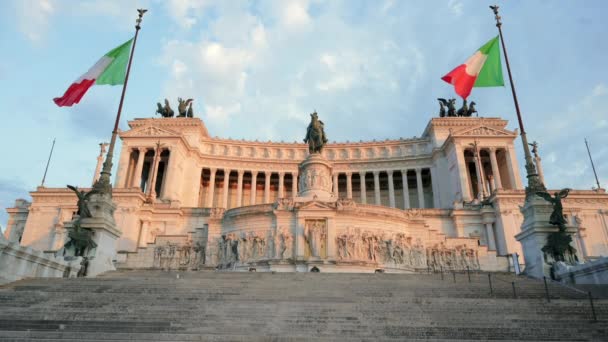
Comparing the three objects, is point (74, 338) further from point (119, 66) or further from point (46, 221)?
point (46, 221)

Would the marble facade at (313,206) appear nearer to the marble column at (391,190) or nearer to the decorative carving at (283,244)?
the decorative carving at (283,244)

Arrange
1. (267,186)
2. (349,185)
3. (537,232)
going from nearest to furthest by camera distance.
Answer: (537,232)
(349,185)
(267,186)

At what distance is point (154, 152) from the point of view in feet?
191

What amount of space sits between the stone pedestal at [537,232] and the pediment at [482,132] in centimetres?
3686

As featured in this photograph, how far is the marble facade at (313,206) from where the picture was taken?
27.8 meters

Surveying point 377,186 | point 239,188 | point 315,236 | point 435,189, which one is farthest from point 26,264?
point 435,189

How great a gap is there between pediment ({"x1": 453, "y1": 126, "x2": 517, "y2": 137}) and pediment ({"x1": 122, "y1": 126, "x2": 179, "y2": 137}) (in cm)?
3894

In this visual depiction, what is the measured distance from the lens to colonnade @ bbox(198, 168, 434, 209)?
6162 cm

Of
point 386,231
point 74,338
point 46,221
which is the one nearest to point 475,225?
point 386,231

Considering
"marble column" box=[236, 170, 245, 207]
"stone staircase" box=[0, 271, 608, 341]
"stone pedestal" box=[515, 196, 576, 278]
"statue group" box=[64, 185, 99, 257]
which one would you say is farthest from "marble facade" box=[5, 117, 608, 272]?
"stone staircase" box=[0, 271, 608, 341]

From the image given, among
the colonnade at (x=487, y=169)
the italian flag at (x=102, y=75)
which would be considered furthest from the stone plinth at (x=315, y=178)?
the colonnade at (x=487, y=169)

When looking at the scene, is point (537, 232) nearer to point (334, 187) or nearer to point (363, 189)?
point (363, 189)

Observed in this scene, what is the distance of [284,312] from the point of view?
11.4 metres

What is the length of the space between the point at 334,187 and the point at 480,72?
40652 millimetres
